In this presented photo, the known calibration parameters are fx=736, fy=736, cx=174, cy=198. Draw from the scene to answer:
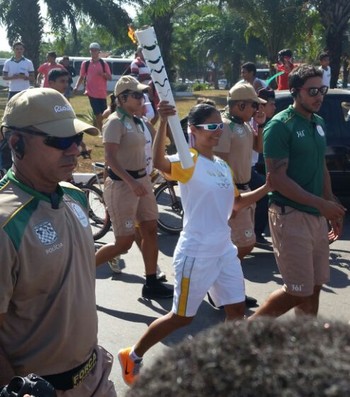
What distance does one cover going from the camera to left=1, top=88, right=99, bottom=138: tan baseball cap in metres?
2.71

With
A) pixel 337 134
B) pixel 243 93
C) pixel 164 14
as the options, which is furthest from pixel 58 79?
pixel 164 14

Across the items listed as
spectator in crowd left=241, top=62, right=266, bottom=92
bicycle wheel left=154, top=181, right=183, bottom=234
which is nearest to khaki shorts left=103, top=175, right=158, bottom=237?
bicycle wheel left=154, top=181, right=183, bottom=234

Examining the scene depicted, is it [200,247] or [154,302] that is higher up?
[200,247]

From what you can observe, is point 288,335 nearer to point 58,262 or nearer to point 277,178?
point 58,262

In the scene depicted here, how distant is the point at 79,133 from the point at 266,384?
187 centimetres

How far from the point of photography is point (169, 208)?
9.39m

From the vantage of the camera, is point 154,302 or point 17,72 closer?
point 154,302

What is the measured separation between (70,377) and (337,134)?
23.5 ft

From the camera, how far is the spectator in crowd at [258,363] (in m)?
1.05

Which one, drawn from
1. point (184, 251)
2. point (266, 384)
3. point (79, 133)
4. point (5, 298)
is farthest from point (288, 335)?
point (184, 251)

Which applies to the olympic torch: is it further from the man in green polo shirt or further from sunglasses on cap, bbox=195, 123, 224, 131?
the man in green polo shirt

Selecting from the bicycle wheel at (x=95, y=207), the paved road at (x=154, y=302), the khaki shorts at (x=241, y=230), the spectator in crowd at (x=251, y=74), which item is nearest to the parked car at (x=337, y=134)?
the paved road at (x=154, y=302)

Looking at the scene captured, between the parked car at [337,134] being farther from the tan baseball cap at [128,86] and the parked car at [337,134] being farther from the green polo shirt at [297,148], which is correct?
the green polo shirt at [297,148]

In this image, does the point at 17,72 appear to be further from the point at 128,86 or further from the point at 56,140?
the point at 56,140
